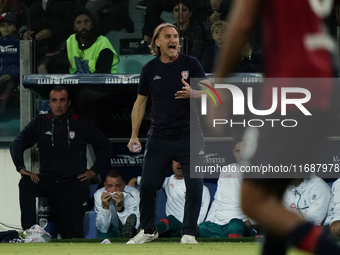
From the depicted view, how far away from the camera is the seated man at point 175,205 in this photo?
751 cm

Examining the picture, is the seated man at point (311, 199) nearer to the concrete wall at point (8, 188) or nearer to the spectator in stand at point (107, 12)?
the spectator in stand at point (107, 12)

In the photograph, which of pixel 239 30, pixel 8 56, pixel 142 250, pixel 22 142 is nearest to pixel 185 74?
pixel 142 250

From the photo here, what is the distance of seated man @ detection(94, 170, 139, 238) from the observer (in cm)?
742

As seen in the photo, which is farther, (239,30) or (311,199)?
(311,199)

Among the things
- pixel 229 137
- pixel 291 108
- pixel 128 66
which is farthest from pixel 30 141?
pixel 291 108

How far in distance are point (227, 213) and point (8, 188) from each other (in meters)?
3.15

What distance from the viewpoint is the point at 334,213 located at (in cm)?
728

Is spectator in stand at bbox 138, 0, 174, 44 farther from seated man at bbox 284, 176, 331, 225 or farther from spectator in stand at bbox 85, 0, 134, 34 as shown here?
seated man at bbox 284, 176, 331, 225

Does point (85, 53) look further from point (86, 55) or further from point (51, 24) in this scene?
point (51, 24)

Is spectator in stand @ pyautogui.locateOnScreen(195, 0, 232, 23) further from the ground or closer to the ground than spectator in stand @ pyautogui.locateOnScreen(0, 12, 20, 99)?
further from the ground

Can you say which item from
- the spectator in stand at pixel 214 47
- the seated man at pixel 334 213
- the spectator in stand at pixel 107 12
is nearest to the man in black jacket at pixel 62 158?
the spectator in stand at pixel 107 12

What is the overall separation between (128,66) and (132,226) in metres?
2.17

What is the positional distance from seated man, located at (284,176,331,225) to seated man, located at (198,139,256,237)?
59 cm

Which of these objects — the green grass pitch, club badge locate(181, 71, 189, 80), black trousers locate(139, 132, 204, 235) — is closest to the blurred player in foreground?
the green grass pitch
